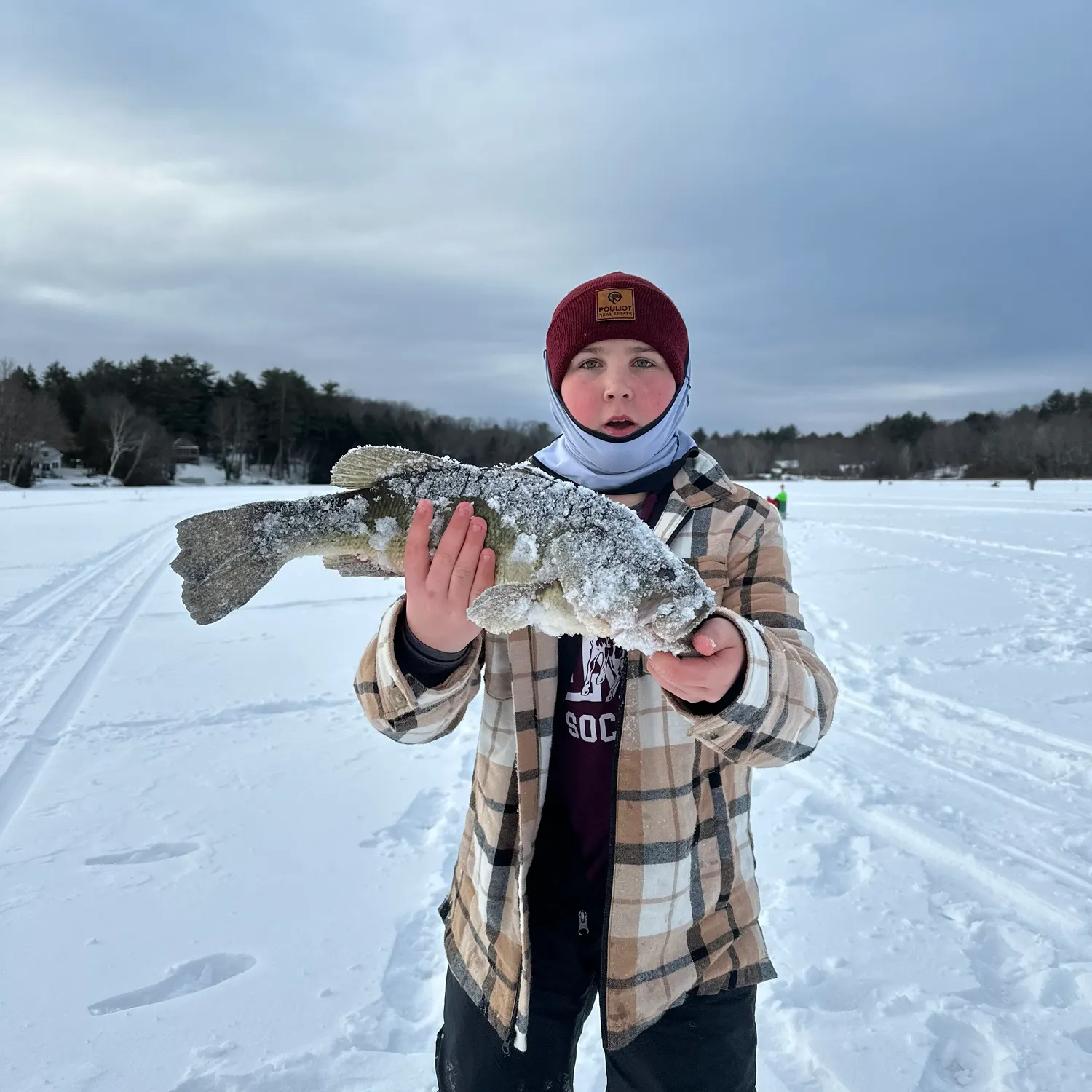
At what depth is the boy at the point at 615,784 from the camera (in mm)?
1940

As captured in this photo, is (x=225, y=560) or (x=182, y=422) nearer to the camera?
(x=225, y=560)

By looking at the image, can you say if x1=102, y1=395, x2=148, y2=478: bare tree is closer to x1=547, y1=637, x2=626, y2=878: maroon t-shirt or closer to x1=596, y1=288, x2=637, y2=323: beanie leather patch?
x1=596, y1=288, x2=637, y2=323: beanie leather patch

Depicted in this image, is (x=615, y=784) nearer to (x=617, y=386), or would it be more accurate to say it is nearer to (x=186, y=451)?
(x=617, y=386)

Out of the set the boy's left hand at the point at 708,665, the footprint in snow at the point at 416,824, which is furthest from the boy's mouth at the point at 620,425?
the footprint in snow at the point at 416,824

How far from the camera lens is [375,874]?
13.3 ft

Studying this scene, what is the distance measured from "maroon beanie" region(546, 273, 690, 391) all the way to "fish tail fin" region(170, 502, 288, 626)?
115 cm

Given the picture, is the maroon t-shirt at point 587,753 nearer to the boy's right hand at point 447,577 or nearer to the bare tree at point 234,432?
the boy's right hand at point 447,577

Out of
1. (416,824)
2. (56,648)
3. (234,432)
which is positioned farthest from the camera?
(234,432)

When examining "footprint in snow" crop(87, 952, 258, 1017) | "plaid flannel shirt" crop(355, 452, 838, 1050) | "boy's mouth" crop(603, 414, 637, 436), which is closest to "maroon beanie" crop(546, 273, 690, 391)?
"boy's mouth" crop(603, 414, 637, 436)

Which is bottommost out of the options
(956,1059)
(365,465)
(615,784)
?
(956,1059)

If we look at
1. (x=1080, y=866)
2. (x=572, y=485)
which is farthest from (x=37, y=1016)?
(x=1080, y=866)

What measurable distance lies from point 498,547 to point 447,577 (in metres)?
0.20

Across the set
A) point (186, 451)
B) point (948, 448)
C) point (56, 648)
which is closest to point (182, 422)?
point (186, 451)

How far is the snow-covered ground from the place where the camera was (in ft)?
9.33
